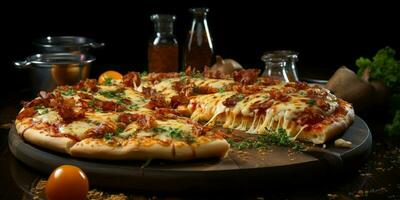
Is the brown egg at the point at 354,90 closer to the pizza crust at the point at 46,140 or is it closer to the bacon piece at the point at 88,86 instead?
the bacon piece at the point at 88,86

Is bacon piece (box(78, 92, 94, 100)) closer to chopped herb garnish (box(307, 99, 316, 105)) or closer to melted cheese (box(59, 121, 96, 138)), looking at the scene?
melted cheese (box(59, 121, 96, 138))

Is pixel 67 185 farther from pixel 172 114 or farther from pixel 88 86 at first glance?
pixel 88 86

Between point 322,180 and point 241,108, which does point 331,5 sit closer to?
point 241,108

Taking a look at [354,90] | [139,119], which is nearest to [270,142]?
[139,119]

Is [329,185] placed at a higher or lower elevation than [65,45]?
lower

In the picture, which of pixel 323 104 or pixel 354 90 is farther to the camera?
pixel 354 90
